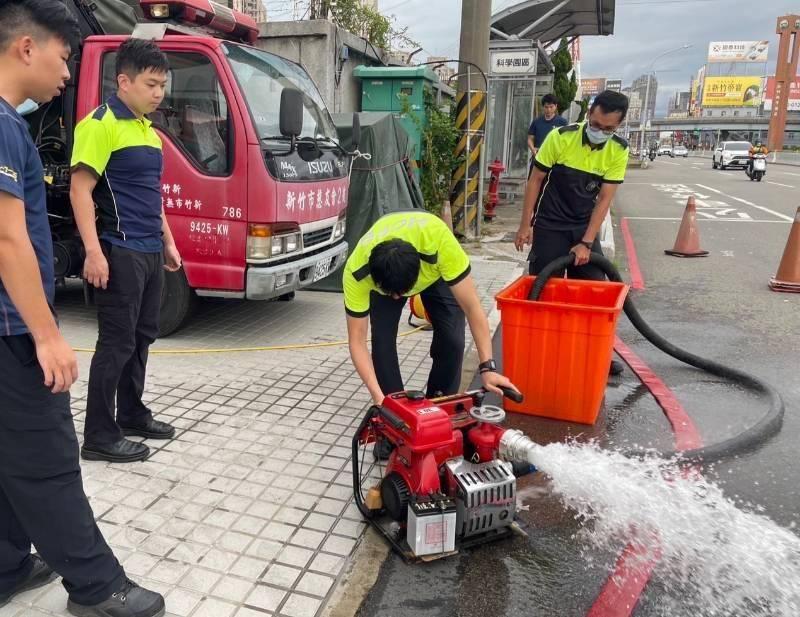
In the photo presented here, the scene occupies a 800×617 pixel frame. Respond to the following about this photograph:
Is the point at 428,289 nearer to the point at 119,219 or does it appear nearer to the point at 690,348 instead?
the point at 119,219

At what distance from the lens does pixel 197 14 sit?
4.83m

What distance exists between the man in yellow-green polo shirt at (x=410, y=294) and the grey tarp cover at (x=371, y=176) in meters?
3.50

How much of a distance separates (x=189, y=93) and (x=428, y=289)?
2.65 m

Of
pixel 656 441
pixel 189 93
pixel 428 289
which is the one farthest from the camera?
pixel 189 93

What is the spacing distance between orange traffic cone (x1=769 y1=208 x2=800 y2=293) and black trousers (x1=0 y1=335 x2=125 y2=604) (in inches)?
297

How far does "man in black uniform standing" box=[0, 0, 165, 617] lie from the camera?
5.76ft

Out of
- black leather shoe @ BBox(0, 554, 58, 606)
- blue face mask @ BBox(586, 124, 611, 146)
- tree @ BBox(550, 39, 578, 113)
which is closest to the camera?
black leather shoe @ BBox(0, 554, 58, 606)

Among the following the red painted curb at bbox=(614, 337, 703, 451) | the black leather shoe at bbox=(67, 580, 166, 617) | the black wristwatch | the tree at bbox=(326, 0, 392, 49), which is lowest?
the red painted curb at bbox=(614, 337, 703, 451)

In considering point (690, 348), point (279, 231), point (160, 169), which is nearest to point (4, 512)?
point (160, 169)

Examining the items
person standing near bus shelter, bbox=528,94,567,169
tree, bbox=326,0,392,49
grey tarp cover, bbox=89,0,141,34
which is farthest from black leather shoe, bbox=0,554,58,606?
tree, bbox=326,0,392,49

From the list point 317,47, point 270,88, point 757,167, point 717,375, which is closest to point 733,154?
point 757,167

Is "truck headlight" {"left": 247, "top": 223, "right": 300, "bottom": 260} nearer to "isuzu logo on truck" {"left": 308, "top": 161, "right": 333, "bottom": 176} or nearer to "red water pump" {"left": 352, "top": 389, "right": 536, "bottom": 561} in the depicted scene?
"isuzu logo on truck" {"left": 308, "top": 161, "right": 333, "bottom": 176}

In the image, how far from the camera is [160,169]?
3.25 metres

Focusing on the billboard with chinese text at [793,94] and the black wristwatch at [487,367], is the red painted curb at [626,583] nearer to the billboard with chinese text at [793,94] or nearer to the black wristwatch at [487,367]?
the black wristwatch at [487,367]
